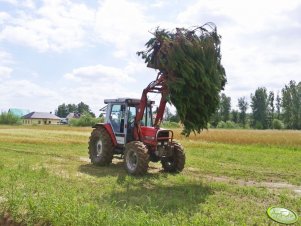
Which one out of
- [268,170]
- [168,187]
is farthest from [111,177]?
[268,170]

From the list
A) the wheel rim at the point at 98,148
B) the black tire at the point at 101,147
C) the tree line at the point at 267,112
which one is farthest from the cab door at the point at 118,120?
the tree line at the point at 267,112

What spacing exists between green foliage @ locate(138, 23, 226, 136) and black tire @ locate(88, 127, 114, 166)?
4.30 m

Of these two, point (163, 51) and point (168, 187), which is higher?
point (163, 51)

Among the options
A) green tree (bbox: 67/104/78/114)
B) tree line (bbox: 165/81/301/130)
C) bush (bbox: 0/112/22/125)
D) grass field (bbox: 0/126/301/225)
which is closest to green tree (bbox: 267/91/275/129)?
tree line (bbox: 165/81/301/130)

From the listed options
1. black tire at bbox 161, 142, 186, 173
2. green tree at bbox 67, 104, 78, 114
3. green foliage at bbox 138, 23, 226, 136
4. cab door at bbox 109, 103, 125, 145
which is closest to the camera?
green foliage at bbox 138, 23, 226, 136

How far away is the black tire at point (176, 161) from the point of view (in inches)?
528

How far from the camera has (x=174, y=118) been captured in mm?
11289

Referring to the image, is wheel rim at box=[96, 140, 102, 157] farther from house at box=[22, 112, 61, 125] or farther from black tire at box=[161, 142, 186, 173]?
house at box=[22, 112, 61, 125]

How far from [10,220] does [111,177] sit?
Result: 15.4ft

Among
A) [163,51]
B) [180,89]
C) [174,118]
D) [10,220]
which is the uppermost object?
[163,51]

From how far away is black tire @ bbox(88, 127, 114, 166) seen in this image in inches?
580

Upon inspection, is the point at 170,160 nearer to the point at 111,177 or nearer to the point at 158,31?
the point at 111,177

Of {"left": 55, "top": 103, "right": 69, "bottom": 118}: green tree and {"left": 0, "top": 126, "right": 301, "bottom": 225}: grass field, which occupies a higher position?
{"left": 55, "top": 103, "right": 69, "bottom": 118}: green tree

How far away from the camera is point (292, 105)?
95.7 m
